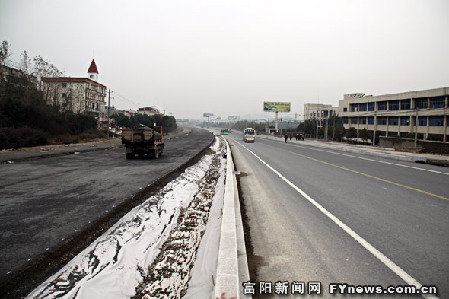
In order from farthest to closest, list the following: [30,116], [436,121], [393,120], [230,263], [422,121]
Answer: [393,120] < [422,121] < [436,121] < [30,116] < [230,263]

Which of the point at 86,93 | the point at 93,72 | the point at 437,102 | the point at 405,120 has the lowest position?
the point at 405,120

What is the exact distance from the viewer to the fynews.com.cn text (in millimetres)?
3422

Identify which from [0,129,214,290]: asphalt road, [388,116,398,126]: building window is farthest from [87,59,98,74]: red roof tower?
[0,129,214,290]: asphalt road

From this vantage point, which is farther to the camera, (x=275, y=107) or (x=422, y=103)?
(x=275, y=107)

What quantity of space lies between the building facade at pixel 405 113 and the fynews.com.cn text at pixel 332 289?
48.8 metres

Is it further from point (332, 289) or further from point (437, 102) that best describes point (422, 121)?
point (332, 289)

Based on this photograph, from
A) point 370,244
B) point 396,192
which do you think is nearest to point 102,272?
point 370,244

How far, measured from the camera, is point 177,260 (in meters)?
4.59

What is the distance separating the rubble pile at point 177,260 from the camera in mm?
3676

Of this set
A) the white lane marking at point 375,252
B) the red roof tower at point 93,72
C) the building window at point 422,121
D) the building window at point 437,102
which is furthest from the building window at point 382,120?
the red roof tower at point 93,72

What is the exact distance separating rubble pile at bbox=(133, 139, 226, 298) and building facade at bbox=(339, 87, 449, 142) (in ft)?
157

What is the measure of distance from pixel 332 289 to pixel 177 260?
7.60 ft

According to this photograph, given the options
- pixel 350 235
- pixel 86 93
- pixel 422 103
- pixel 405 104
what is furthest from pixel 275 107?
pixel 350 235

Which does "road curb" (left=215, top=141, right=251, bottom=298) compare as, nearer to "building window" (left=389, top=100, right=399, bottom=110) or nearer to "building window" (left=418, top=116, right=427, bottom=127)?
"building window" (left=418, top=116, right=427, bottom=127)
